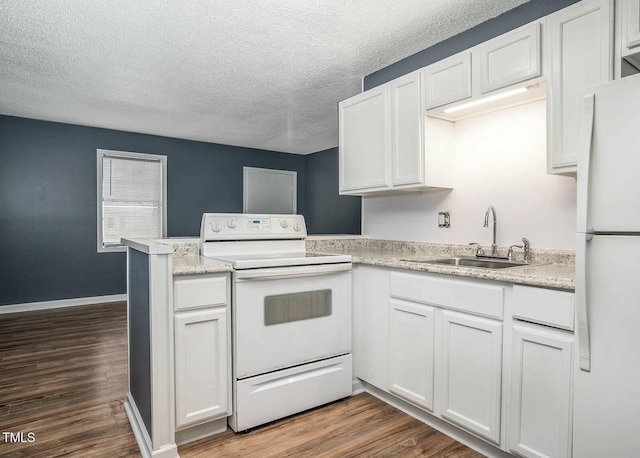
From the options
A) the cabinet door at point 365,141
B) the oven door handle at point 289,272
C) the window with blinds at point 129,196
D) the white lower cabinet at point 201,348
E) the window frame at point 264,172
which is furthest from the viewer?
the window frame at point 264,172

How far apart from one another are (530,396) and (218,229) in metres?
1.85

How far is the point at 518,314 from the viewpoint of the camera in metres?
1.62

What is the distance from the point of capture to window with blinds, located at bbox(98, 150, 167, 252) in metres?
5.30

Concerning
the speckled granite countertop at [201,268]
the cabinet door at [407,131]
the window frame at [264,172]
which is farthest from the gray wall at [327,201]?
the speckled granite countertop at [201,268]

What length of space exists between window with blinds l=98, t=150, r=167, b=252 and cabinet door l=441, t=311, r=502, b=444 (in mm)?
4873

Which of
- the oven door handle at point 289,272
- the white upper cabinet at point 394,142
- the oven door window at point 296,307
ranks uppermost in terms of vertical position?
the white upper cabinet at point 394,142

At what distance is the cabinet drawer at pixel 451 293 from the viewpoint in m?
1.73

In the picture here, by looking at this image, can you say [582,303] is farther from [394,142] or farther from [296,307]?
[394,142]

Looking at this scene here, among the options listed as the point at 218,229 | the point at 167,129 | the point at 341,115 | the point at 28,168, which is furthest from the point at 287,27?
the point at 28,168

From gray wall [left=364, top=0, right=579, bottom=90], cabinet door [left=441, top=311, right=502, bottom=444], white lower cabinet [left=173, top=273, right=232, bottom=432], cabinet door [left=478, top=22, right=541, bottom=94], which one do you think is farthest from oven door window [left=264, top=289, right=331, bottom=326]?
gray wall [left=364, top=0, right=579, bottom=90]

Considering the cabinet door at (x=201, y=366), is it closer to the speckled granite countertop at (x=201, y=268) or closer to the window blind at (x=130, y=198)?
the speckled granite countertop at (x=201, y=268)

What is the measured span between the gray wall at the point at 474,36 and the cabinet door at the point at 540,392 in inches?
67.0

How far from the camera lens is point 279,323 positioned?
214 centimetres

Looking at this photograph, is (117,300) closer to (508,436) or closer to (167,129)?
(167,129)
